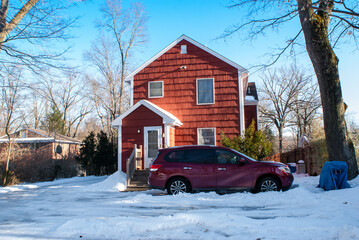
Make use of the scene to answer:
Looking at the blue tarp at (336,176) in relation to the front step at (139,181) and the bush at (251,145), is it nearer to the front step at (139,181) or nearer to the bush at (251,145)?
the bush at (251,145)

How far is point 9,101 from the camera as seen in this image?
1809 cm

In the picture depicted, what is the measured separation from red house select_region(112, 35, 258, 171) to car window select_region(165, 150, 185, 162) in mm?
5083

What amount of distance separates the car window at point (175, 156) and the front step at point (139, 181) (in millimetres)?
3187

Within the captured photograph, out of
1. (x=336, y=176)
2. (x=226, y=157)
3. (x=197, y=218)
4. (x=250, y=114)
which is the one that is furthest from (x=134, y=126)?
(x=197, y=218)

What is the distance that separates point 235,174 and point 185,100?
25.5 feet

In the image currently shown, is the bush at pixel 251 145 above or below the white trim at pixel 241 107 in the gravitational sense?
below

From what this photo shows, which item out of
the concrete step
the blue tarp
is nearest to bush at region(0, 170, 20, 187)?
the concrete step

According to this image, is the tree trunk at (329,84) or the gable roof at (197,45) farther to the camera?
the gable roof at (197,45)

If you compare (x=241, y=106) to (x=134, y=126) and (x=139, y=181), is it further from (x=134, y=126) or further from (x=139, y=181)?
A: (x=139, y=181)

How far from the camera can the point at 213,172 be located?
9.46 metres

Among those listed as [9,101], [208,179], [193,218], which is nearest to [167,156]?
[208,179]

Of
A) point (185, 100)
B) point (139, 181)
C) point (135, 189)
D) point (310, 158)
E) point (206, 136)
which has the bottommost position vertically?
point (135, 189)

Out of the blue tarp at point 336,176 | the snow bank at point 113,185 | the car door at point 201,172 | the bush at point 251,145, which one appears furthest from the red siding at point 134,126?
the blue tarp at point 336,176

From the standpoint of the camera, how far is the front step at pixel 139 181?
12541 millimetres
